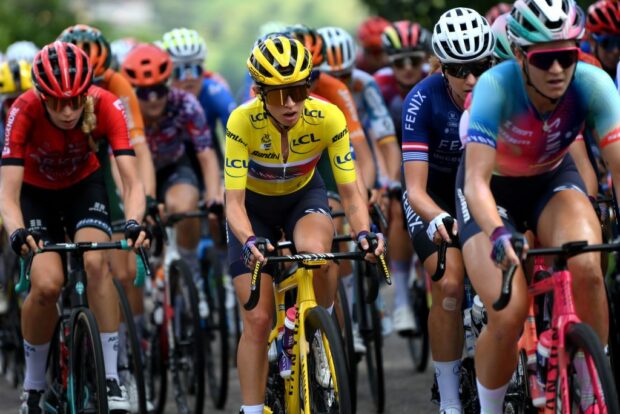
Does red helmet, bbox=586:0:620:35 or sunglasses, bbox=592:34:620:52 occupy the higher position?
red helmet, bbox=586:0:620:35

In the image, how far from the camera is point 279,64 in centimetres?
709

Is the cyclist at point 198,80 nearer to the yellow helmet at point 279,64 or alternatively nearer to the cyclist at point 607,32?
the cyclist at point 607,32

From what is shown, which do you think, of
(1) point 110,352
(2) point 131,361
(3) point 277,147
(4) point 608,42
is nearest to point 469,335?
(3) point 277,147

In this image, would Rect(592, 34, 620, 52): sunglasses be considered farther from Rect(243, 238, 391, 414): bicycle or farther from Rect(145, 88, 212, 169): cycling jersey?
Rect(243, 238, 391, 414): bicycle

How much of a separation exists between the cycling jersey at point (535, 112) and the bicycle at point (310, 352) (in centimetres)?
108

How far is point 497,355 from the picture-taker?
616 cm

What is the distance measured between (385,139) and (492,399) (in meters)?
4.66

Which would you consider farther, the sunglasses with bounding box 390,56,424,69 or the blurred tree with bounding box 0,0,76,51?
the blurred tree with bounding box 0,0,76,51

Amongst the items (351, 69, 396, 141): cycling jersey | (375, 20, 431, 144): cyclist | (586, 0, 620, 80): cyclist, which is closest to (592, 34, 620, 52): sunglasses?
(586, 0, 620, 80): cyclist

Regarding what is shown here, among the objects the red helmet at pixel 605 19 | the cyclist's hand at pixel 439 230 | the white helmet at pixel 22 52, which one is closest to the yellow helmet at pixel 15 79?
the white helmet at pixel 22 52

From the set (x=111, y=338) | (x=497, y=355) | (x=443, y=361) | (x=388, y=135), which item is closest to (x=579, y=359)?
(x=497, y=355)

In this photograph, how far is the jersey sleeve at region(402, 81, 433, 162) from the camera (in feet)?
24.6

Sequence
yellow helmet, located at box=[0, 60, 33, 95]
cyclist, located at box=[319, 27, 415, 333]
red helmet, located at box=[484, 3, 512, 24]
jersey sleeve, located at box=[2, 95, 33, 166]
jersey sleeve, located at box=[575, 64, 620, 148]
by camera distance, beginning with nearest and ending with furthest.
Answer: jersey sleeve, located at box=[575, 64, 620, 148], jersey sleeve, located at box=[2, 95, 33, 166], cyclist, located at box=[319, 27, 415, 333], yellow helmet, located at box=[0, 60, 33, 95], red helmet, located at box=[484, 3, 512, 24]

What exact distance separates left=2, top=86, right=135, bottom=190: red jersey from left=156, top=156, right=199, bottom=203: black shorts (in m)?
2.03
